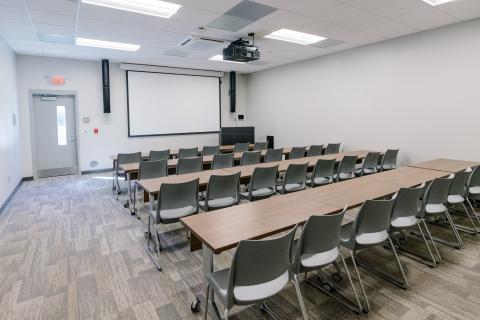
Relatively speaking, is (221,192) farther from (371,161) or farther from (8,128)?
(8,128)

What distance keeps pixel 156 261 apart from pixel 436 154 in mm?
5368

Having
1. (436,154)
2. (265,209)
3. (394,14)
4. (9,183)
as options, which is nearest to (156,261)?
(265,209)

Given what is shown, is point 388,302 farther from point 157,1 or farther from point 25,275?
point 157,1

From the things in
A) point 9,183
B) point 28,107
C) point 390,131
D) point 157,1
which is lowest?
point 9,183

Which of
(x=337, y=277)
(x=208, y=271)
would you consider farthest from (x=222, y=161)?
(x=208, y=271)

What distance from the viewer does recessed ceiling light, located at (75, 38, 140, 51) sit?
5892 mm

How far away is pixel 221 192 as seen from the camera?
11.8 feet

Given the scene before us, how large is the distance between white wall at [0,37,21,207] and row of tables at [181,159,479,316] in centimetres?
450

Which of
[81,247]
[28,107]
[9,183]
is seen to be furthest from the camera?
[28,107]

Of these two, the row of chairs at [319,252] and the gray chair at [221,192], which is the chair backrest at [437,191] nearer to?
the row of chairs at [319,252]

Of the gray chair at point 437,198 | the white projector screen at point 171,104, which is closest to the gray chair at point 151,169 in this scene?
the gray chair at point 437,198

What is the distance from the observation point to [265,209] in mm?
2574

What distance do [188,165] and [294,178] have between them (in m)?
1.80

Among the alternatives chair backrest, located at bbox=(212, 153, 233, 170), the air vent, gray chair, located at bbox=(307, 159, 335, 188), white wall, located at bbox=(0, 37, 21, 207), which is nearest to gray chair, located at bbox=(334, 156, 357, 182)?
gray chair, located at bbox=(307, 159, 335, 188)
